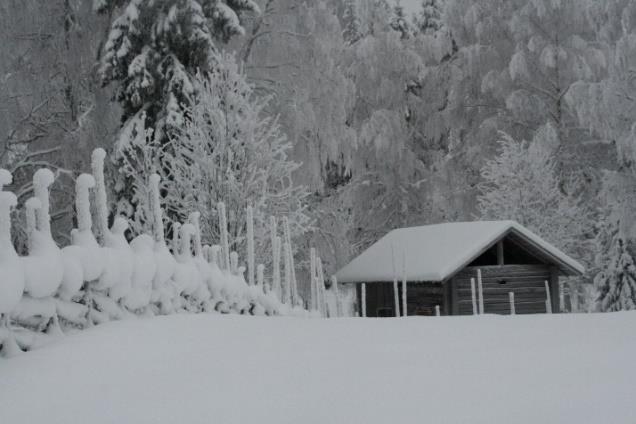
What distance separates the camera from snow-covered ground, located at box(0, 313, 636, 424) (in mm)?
2064

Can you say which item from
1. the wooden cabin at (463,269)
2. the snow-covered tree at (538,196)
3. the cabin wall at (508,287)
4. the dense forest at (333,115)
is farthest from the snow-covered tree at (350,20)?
the cabin wall at (508,287)

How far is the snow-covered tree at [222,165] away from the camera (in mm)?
13312

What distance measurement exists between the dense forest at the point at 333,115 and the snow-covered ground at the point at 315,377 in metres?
9.18

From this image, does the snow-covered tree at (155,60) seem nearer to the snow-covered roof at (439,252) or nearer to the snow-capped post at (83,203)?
the snow-covered roof at (439,252)

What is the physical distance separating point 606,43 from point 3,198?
73.5 feet

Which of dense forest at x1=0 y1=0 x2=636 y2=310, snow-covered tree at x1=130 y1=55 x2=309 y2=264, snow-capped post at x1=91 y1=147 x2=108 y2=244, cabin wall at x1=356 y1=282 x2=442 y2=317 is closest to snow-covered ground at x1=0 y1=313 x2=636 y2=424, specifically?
snow-capped post at x1=91 y1=147 x2=108 y2=244

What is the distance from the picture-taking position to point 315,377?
249cm

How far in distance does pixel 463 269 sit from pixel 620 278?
5519 millimetres

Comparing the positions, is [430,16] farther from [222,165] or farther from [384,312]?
[222,165]

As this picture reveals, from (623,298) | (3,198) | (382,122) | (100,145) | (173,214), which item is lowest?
(623,298)

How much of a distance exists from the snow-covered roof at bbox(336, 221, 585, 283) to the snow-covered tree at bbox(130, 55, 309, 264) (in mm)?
3152

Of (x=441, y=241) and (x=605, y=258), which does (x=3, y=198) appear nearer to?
(x=441, y=241)

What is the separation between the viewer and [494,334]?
3557 millimetres

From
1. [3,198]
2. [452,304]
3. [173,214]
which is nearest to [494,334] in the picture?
[3,198]
